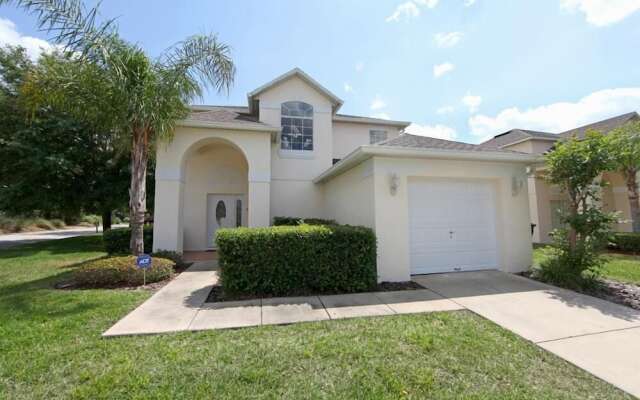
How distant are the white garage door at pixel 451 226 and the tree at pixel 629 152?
264 cm

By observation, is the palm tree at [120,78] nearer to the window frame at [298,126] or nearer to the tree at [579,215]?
the window frame at [298,126]

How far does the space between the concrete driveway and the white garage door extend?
61cm

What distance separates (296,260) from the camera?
5762mm

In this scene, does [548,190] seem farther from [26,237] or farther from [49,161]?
[26,237]

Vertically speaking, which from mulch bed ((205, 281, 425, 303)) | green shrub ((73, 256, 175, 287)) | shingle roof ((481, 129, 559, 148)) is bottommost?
mulch bed ((205, 281, 425, 303))

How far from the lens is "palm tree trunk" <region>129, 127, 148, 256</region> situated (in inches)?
306

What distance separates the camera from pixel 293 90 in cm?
1244

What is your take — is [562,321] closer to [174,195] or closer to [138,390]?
[138,390]

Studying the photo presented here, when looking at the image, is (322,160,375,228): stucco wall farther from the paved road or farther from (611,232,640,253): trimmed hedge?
the paved road

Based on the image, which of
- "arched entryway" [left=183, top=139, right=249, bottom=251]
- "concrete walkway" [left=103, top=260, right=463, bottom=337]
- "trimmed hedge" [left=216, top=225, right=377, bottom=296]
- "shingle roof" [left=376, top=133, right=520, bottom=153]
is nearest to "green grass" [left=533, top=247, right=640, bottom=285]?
"shingle roof" [left=376, top=133, right=520, bottom=153]

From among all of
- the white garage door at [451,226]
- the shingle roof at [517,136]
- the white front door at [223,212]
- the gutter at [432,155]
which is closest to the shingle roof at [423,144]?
the gutter at [432,155]

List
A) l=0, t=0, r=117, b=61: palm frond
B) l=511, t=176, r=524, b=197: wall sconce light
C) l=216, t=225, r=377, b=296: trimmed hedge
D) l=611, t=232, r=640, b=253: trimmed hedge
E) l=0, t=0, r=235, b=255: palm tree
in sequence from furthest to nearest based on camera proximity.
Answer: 1. l=611, t=232, r=640, b=253: trimmed hedge
2. l=511, t=176, r=524, b=197: wall sconce light
3. l=0, t=0, r=235, b=255: palm tree
4. l=0, t=0, r=117, b=61: palm frond
5. l=216, t=225, r=377, b=296: trimmed hedge

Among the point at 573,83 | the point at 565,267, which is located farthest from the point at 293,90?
the point at 565,267

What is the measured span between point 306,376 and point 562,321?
14.2 ft
